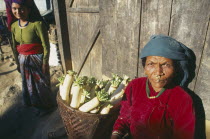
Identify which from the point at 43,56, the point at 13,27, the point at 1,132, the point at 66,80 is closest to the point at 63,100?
the point at 66,80

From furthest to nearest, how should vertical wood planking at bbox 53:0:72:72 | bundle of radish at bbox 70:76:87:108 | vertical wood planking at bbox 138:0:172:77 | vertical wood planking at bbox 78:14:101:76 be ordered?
vertical wood planking at bbox 53:0:72:72 < vertical wood planking at bbox 78:14:101:76 < bundle of radish at bbox 70:76:87:108 < vertical wood planking at bbox 138:0:172:77

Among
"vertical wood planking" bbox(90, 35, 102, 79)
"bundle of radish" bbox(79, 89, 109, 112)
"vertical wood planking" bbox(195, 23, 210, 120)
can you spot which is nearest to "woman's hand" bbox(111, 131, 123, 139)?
"bundle of radish" bbox(79, 89, 109, 112)

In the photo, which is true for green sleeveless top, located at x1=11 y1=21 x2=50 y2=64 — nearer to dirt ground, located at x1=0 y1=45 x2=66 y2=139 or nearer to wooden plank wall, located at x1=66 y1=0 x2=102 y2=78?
wooden plank wall, located at x1=66 y1=0 x2=102 y2=78

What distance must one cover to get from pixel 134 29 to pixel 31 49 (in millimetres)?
1824

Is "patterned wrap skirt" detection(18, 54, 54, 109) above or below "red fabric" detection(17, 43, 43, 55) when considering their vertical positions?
below

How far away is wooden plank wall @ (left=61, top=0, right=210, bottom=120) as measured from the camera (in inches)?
55.1

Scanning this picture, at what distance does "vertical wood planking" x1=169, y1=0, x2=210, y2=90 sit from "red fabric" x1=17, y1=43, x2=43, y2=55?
86.2 inches

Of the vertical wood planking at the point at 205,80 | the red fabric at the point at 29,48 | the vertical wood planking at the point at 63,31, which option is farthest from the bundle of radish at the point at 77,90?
the vertical wood planking at the point at 63,31

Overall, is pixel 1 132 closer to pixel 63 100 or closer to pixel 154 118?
pixel 63 100

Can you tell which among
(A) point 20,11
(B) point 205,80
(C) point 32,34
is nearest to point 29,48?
(C) point 32,34

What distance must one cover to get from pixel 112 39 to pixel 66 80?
2.85ft

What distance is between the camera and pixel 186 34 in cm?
146

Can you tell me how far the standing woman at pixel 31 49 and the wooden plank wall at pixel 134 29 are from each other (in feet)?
2.34

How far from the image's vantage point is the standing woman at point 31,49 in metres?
2.48
